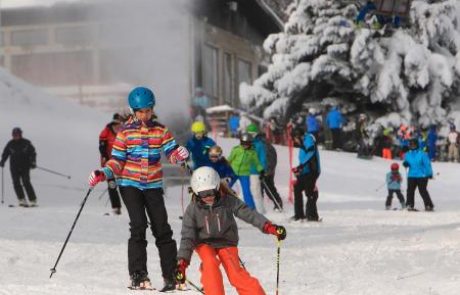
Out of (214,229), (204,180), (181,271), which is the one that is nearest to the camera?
(181,271)

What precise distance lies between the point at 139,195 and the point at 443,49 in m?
27.2

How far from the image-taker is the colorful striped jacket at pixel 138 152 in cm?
820

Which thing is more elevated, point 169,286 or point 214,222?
point 214,222

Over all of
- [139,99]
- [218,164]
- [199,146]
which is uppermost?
[139,99]

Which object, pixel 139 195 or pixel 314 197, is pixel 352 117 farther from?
pixel 139 195

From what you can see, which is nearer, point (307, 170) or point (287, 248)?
point (287, 248)

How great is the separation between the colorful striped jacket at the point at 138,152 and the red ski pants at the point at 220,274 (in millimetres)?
1281

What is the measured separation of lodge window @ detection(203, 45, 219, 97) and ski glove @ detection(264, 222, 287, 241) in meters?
30.4

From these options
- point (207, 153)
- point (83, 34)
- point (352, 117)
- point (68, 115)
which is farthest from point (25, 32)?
point (207, 153)

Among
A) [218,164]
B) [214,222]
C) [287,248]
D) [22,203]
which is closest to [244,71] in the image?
[22,203]

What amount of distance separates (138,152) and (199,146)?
5704 millimetres

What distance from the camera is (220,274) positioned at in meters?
7.05

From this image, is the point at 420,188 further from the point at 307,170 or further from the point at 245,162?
the point at 245,162

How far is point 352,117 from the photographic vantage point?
109ft
